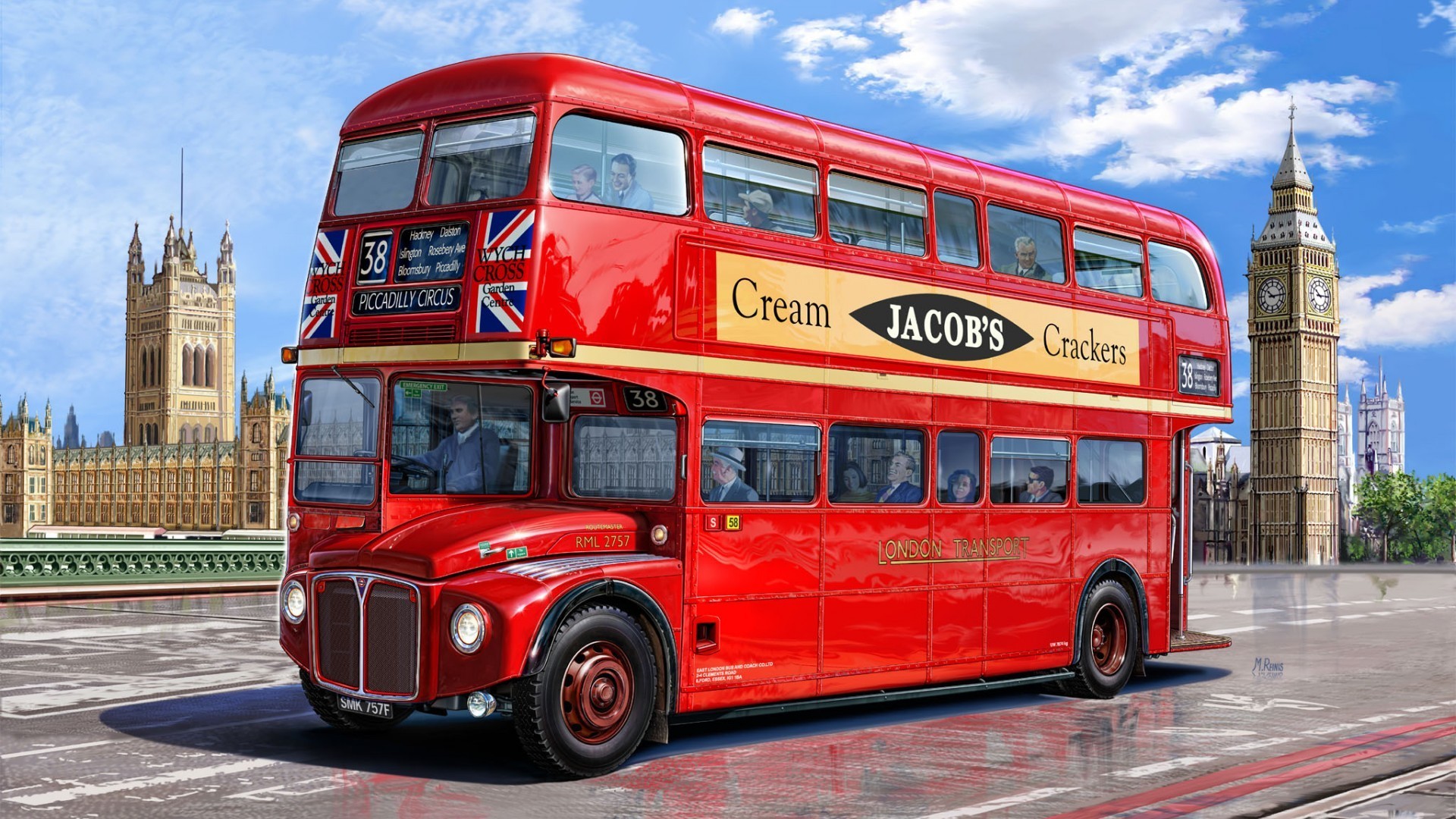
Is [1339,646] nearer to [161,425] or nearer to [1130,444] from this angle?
[1130,444]

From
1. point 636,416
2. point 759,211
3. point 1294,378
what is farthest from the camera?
point 1294,378

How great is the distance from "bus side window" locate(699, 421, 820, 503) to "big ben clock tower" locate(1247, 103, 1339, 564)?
414 ft

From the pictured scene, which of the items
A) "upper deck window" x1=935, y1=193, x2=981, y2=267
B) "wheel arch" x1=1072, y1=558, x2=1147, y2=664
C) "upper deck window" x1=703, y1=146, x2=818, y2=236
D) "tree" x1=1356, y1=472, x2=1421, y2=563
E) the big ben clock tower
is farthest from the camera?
"tree" x1=1356, y1=472, x2=1421, y2=563

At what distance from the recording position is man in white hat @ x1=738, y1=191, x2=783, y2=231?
34.7ft

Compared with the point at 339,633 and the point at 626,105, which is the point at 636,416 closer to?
the point at 626,105

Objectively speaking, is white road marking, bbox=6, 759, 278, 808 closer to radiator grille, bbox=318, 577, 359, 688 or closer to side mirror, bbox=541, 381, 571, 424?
radiator grille, bbox=318, 577, 359, 688

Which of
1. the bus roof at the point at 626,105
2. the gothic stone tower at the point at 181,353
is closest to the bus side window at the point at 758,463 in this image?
the bus roof at the point at 626,105

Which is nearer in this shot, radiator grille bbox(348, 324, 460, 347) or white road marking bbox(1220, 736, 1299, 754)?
radiator grille bbox(348, 324, 460, 347)

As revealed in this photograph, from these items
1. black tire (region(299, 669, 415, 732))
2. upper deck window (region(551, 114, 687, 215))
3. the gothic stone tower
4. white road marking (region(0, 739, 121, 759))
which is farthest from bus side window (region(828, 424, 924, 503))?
the gothic stone tower

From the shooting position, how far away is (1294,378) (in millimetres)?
128500

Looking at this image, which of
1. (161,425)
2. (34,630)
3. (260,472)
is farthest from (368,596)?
(161,425)

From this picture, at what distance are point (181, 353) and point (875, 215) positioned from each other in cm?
16787

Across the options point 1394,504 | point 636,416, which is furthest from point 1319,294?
point 636,416

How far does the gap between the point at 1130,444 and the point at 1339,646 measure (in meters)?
6.80
